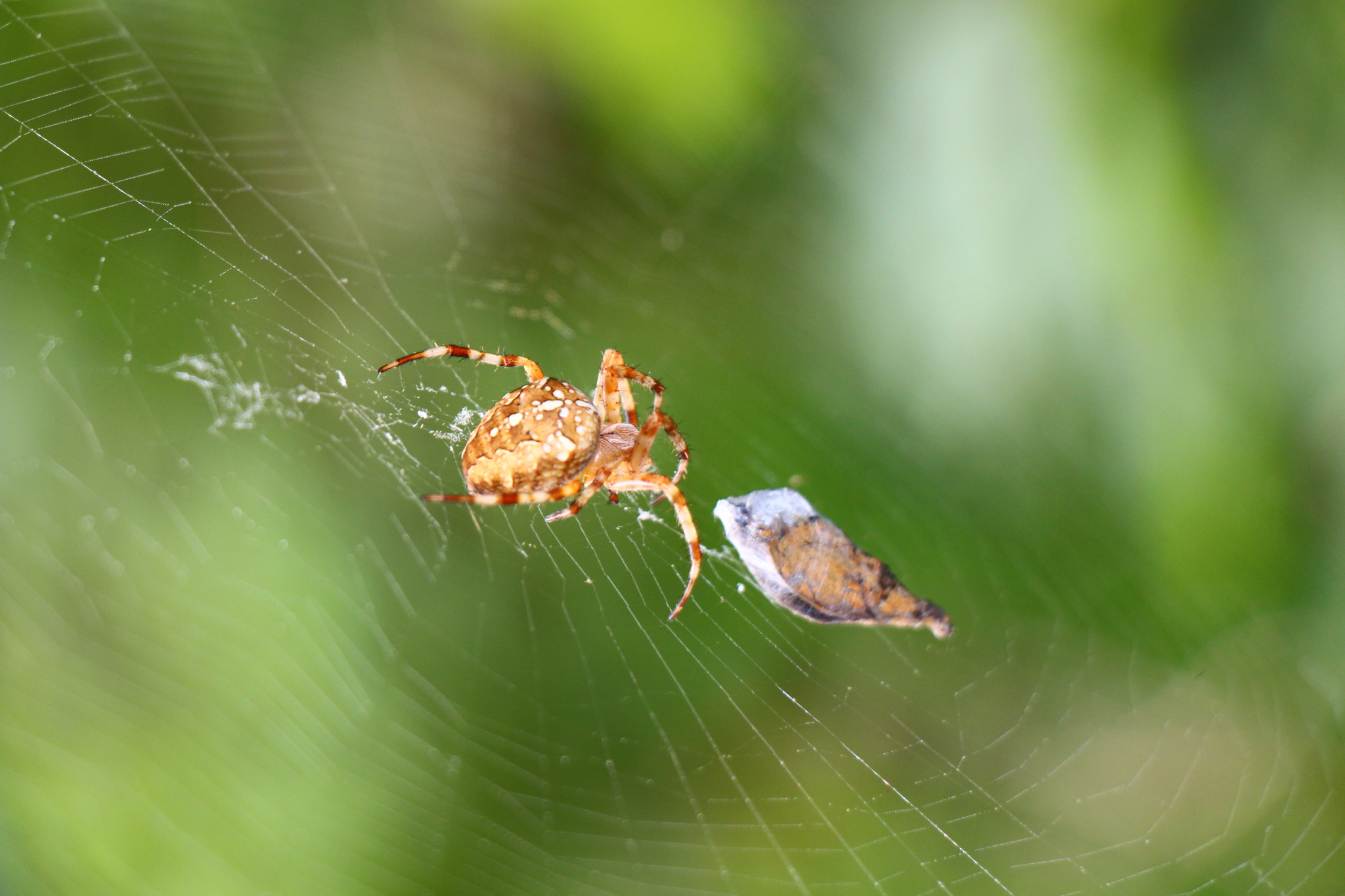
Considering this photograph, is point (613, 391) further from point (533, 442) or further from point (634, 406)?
point (533, 442)

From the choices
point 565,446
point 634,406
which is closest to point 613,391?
point 634,406

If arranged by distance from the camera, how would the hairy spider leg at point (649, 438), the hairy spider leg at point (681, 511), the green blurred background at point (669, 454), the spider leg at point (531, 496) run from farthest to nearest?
the green blurred background at point (669, 454), the hairy spider leg at point (649, 438), the hairy spider leg at point (681, 511), the spider leg at point (531, 496)

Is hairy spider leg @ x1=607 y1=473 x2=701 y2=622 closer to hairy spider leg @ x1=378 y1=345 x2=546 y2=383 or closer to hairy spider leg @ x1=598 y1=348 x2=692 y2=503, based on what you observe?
hairy spider leg @ x1=598 y1=348 x2=692 y2=503

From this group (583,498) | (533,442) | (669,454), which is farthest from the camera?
(669,454)

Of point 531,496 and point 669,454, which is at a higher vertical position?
point 669,454

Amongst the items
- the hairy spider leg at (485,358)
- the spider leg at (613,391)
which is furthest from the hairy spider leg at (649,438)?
the hairy spider leg at (485,358)

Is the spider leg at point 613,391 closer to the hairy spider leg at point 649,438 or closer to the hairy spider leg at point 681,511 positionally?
the hairy spider leg at point 649,438

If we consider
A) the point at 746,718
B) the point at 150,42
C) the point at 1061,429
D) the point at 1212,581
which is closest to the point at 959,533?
the point at 1061,429

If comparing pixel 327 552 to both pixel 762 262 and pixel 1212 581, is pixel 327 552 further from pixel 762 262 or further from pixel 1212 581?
pixel 1212 581
